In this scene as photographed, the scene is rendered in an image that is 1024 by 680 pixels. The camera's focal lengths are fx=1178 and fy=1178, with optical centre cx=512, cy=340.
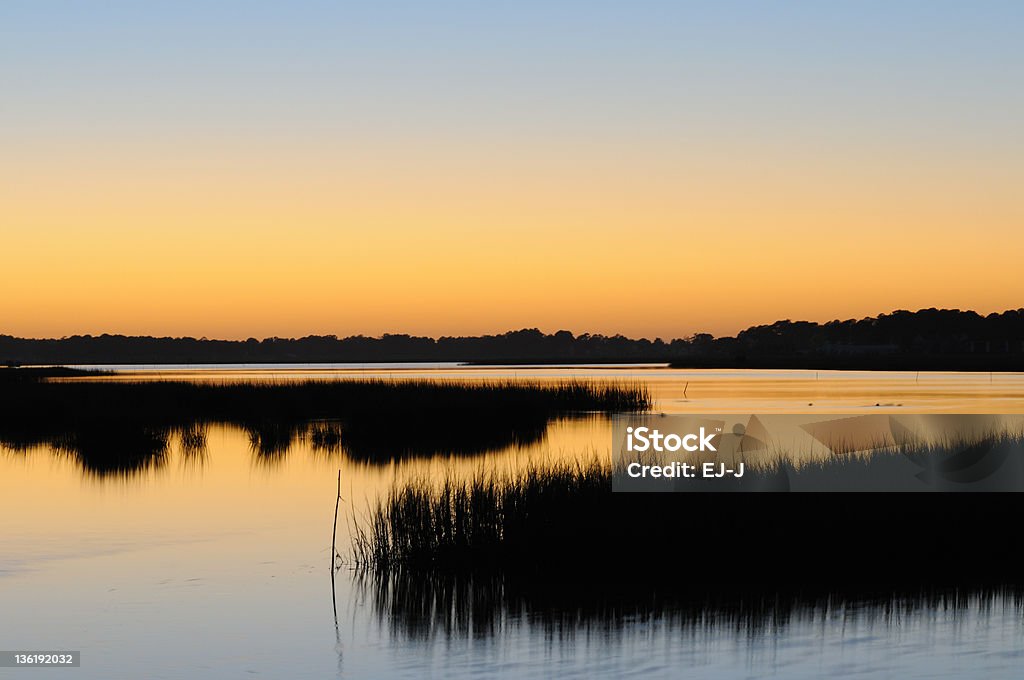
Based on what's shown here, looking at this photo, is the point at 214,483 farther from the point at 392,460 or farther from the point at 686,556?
the point at 686,556

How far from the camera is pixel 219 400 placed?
47531 mm

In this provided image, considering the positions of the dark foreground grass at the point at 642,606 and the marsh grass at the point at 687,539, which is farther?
the marsh grass at the point at 687,539

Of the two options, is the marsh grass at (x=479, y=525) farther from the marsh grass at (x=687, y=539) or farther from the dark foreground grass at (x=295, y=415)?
the dark foreground grass at (x=295, y=415)

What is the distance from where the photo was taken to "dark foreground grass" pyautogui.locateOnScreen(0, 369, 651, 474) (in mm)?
31781

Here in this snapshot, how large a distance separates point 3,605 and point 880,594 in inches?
385

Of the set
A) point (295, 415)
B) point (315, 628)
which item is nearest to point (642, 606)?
point (315, 628)

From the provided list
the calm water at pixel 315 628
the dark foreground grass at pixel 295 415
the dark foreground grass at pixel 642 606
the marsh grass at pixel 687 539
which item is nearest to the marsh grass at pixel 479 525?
the marsh grass at pixel 687 539

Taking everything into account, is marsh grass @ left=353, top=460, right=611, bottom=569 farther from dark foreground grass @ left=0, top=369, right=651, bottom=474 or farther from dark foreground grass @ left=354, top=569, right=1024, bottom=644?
dark foreground grass @ left=0, top=369, right=651, bottom=474

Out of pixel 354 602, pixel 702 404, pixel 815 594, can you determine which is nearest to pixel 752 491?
pixel 815 594

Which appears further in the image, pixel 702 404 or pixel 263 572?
pixel 702 404

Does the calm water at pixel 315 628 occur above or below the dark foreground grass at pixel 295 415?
below

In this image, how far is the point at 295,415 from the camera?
42844mm

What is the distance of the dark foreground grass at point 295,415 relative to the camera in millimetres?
31781

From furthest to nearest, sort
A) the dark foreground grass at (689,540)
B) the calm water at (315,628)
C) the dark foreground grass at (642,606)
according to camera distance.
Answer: the dark foreground grass at (689,540) < the dark foreground grass at (642,606) < the calm water at (315,628)
